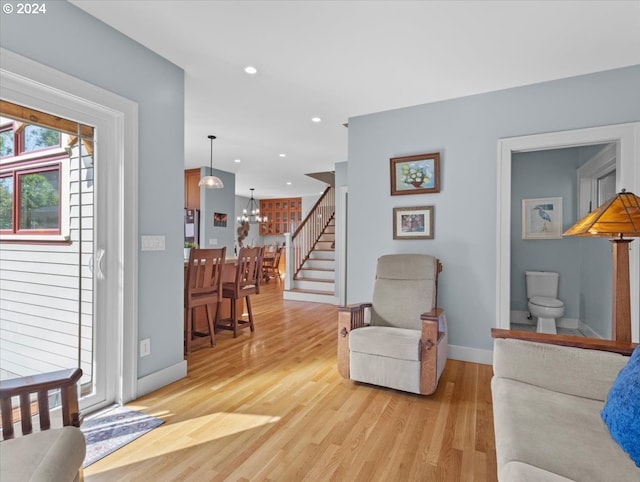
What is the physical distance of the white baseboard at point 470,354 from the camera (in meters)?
3.25

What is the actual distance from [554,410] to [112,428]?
242 centimetres

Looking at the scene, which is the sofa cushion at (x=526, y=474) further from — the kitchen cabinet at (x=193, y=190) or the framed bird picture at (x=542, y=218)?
the kitchen cabinet at (x=193, y=190)

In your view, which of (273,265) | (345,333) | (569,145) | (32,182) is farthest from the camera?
(273,265)

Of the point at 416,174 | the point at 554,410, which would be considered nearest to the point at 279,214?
the point at 416,174

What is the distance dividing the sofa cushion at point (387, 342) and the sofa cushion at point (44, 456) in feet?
6.29

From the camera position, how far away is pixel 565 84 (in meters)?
3.00

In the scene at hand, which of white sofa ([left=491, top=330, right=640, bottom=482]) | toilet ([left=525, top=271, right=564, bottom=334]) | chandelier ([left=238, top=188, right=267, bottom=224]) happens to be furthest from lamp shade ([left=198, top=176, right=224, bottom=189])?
chandelier ([left=238, top=188, right=267, bottom=224])

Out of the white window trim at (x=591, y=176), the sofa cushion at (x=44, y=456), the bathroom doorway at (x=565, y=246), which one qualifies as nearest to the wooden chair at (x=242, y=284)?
the sofa cushion at (x=44, y=456)

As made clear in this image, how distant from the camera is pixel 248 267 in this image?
4273 mm

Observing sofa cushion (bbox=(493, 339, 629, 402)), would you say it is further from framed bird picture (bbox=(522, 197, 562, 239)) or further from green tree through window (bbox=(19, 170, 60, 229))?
framed bird picture (bbox=(522, 197, 562, 239))

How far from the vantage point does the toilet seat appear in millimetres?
4077

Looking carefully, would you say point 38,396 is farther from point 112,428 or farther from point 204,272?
point 204,272

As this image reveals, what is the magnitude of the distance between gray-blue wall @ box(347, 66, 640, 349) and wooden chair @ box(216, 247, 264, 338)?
1.30 metres

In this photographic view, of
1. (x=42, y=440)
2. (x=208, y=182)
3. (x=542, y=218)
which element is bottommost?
(x=42, y=440)
